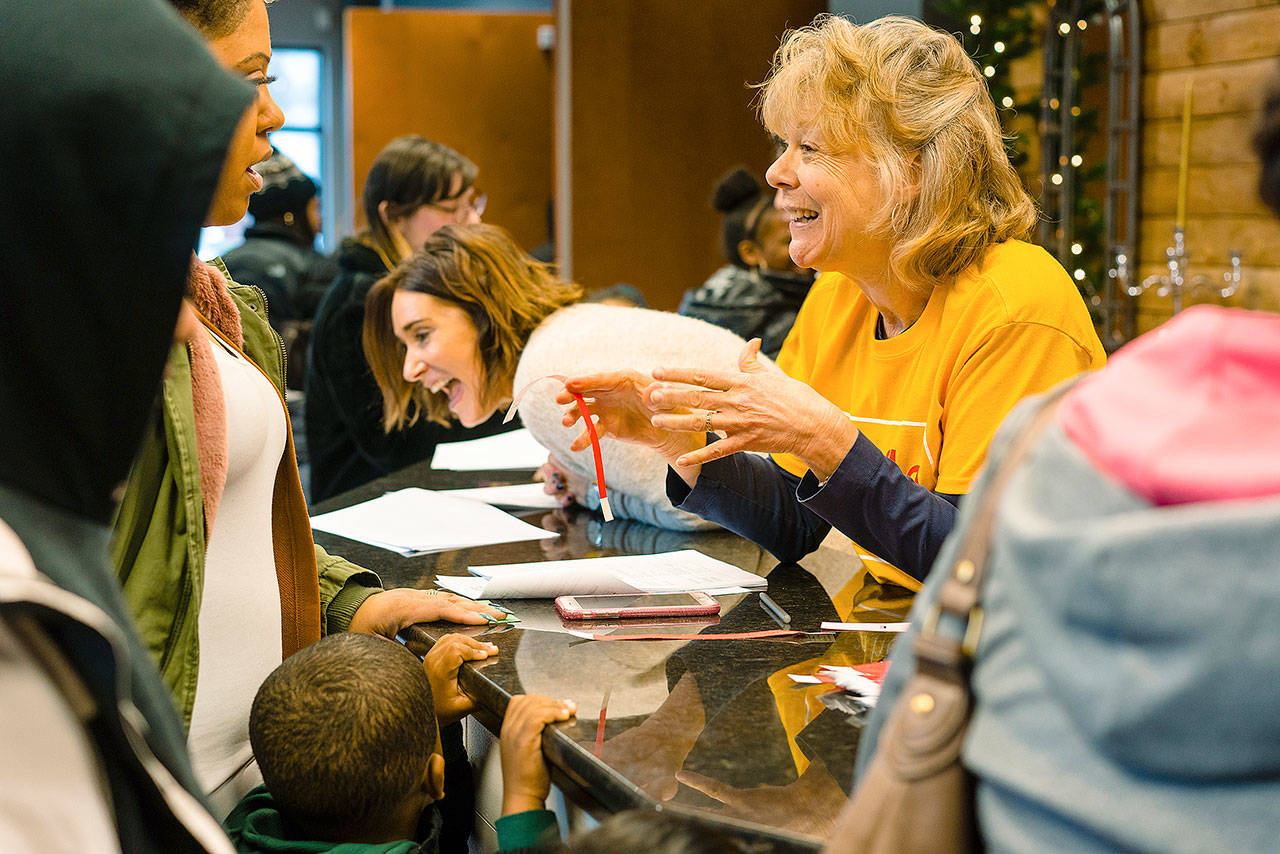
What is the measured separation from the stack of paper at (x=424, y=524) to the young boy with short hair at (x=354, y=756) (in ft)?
2.33

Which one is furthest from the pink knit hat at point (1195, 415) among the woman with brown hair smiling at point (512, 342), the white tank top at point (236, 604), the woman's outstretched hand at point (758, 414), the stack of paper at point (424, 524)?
the stack of paper at point (424, 524)

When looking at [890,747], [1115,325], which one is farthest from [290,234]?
[890,747]

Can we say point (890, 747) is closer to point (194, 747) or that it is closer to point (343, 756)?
point (343, 756)

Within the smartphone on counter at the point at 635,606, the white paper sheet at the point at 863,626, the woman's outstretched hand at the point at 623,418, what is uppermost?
the woman's outstretched hand at the point at 623,418

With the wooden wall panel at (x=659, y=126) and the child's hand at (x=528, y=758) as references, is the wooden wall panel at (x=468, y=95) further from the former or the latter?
the child's hand at (x=528, y=758)

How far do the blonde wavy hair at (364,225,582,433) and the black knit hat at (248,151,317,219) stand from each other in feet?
7.54

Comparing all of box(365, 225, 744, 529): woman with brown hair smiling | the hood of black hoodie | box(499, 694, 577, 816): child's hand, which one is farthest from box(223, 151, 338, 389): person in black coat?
the hood of black hoodie

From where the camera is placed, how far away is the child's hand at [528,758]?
130 cm

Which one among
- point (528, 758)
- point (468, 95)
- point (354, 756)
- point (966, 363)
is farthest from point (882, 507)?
point (468, 95)

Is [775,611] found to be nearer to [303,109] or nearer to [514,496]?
[514,496]

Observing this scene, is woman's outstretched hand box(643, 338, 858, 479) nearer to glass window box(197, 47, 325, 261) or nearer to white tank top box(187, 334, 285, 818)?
white tank top box(187, 334, 285, 818)

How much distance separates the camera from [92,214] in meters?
0.80

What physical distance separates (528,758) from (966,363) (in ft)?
2.88

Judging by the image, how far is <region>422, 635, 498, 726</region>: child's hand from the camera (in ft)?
5.03
